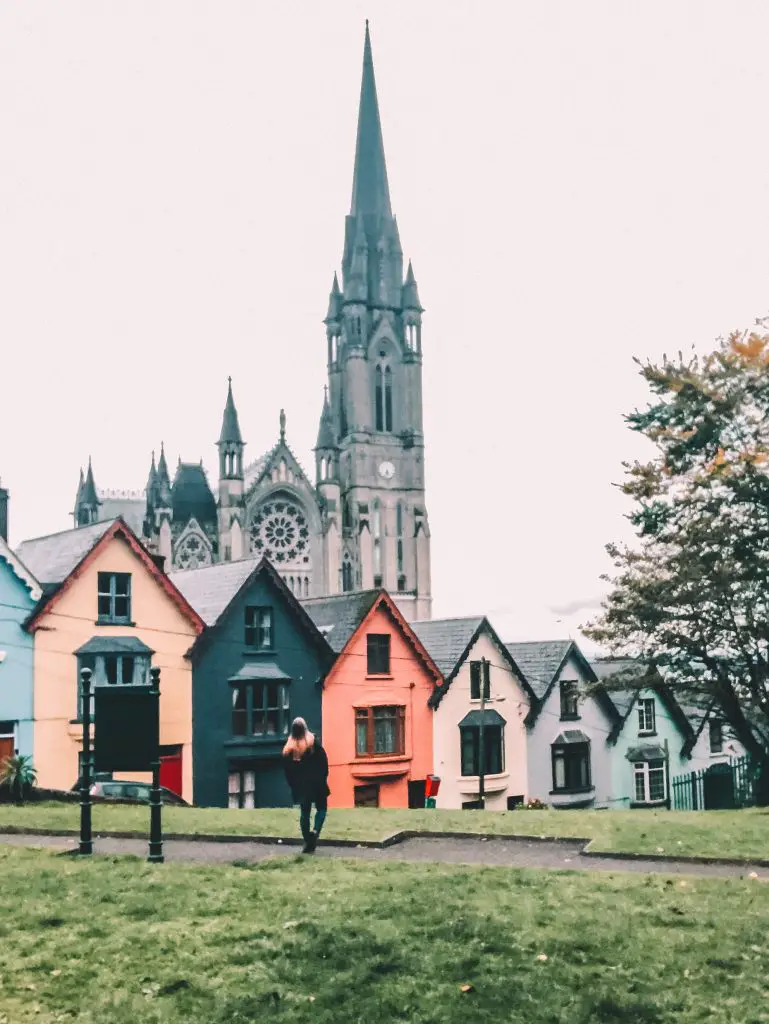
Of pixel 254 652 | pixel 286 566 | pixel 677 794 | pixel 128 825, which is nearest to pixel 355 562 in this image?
Answer: pixel 286 566

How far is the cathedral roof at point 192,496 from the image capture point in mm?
99500

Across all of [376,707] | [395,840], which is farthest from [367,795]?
[395,840]

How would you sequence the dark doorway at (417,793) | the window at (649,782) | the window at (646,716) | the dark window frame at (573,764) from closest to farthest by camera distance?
the dark doorway at (417,793) → the dark window frame at (573,764) → the window at (649,782) → the window at (646,716)

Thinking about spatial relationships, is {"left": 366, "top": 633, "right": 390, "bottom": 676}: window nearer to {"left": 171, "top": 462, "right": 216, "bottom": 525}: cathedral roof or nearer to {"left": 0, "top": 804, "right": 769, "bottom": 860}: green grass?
{"left": 0, "top": 804, "right": 769, "bottom": 860}: green grass

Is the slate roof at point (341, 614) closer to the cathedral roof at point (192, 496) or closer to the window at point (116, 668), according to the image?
the window at point (116, 668)

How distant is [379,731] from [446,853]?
905 inches

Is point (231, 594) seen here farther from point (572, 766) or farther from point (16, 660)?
point (572, 766)

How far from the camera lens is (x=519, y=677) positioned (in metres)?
41.2

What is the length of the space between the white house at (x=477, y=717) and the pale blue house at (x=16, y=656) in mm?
14849

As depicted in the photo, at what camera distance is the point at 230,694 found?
3478 centimetres

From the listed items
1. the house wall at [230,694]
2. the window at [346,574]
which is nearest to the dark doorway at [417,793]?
the house wall at [230,694]

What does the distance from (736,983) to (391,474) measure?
105334 mm

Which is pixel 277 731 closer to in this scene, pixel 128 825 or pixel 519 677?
pixel 519 677

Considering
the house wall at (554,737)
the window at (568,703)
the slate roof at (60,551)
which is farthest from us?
the window at (568,703)
